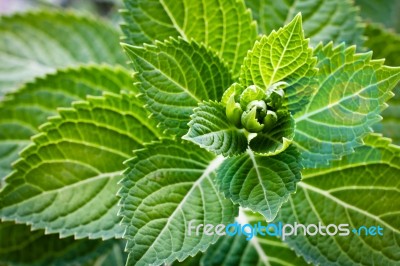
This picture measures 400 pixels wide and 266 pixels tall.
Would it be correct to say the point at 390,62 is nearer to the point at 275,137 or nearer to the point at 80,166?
the point at 275,137

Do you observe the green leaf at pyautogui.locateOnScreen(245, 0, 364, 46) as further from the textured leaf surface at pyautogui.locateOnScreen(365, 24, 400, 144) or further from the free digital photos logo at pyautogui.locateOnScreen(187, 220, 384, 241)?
the free digital photos logo at pyautogui.locateOnScreen(187, 220, 384, 241)

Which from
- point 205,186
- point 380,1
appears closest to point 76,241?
point 205,186

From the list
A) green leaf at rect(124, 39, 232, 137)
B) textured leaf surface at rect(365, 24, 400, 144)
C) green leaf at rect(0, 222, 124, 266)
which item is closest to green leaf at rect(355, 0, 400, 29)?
textured leaf surface at rect(365, 24, 400, 144)

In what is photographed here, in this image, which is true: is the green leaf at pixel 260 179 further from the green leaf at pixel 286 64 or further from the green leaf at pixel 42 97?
the green leaf at pixel 42 97

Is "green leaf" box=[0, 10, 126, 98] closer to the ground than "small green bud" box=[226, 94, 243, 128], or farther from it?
farther from it

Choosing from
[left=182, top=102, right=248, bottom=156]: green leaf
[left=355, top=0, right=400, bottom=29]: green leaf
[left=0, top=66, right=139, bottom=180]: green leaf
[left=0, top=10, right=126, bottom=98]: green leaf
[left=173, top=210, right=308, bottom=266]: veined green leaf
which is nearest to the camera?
[left=182, top=102, right=248, bottom=156]: green leaf

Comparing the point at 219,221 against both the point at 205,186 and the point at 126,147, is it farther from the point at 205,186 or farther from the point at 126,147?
the point at 126,147

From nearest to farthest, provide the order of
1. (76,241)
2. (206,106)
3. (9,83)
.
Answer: (206,106) < (76,241) < (9,83)
